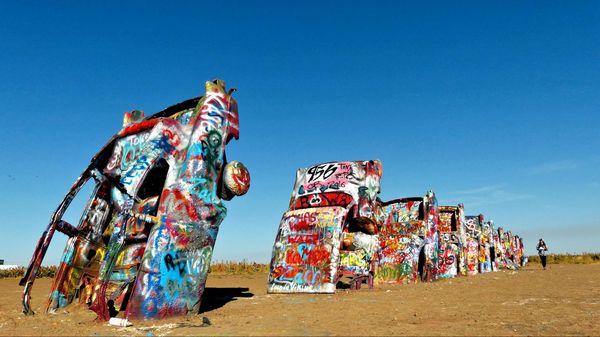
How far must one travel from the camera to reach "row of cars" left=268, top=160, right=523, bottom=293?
13617 millimetres

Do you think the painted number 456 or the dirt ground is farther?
the painted number 456

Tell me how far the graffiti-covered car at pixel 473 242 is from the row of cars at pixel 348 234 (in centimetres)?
868

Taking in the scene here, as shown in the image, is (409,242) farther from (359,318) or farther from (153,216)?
(153,216)

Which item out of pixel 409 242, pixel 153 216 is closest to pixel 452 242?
pixel 409 242

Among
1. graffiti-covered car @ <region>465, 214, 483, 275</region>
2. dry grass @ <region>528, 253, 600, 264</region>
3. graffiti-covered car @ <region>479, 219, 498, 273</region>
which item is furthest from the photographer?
dry grass @ <region>528, 253, 600, 264</region>

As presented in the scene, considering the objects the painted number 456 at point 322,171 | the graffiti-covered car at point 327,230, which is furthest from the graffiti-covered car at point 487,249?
the painted number 456 at point 322,171

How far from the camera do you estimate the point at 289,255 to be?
14.0 meters

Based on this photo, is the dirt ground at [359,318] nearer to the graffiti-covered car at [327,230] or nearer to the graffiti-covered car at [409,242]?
the graffiti-covered car at [327,230]

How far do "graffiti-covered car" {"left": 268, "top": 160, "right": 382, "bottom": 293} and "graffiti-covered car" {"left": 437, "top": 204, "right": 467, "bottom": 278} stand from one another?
881cm

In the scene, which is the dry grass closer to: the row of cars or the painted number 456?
the row of cars

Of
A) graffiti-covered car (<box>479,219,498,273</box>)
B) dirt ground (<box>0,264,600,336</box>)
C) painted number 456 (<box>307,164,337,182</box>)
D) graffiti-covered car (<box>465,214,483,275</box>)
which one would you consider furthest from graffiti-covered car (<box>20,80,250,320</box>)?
graffiti-covered car (<box>479,219,498,273</box>)

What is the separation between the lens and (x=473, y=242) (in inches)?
1115

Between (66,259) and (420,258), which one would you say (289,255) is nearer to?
(66,259)

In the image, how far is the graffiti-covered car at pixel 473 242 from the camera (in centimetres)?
2734
